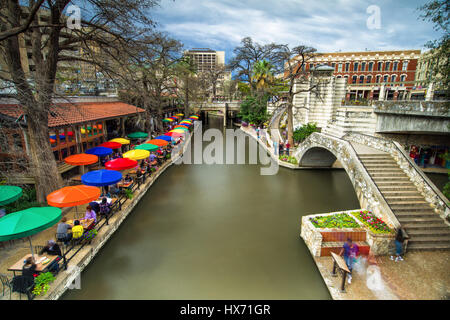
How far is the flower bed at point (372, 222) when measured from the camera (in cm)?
930

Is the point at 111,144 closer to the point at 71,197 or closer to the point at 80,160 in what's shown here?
the point at 80,160

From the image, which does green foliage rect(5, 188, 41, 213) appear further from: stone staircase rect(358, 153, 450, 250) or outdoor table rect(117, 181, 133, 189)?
stone staircase rect(358, 153, 450, 250)

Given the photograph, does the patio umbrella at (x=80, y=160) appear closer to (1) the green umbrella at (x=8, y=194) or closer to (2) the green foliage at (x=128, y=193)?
(2) the green foliage at (x=128, y=193)

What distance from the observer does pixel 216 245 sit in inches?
414

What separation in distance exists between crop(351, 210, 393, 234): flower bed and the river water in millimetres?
2727

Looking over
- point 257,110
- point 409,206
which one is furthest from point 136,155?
point 257,110

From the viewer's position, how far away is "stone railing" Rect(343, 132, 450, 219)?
393 inches

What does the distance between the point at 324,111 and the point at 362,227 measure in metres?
20.3

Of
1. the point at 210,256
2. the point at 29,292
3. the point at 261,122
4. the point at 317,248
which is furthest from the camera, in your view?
the point at 261,122

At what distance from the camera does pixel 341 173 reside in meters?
20.5

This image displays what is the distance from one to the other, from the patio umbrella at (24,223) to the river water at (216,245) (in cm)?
240

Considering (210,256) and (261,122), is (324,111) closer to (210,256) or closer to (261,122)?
(261,122)

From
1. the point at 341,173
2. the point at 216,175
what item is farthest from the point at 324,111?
the point at 216,175

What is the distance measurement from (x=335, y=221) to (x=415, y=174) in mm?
5049
